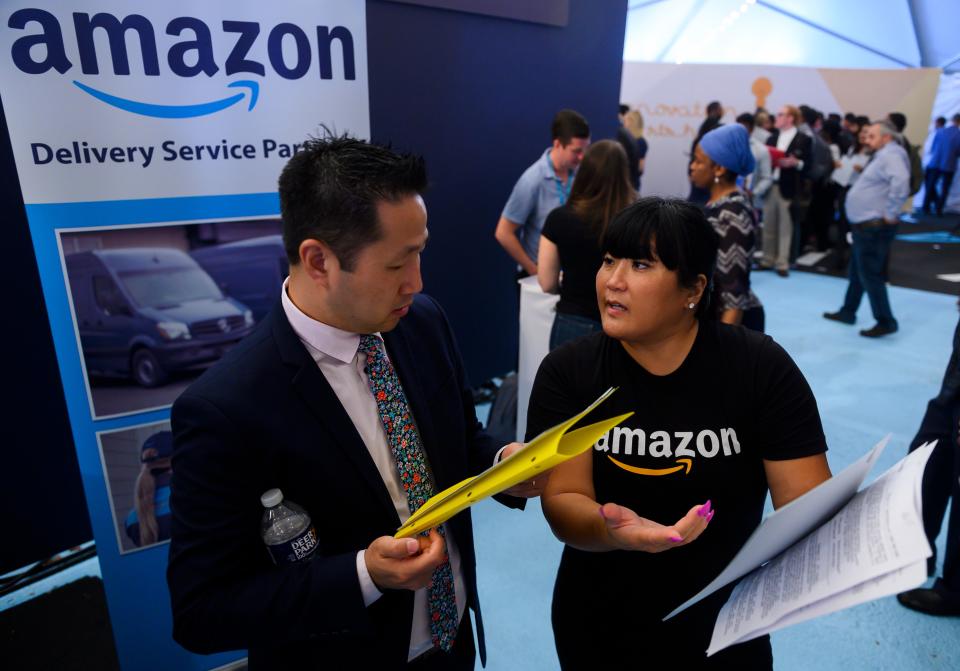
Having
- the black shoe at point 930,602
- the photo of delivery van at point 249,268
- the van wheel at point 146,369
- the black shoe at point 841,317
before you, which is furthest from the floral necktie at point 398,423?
the black shoe at point 841,317

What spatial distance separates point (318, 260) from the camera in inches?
42.2

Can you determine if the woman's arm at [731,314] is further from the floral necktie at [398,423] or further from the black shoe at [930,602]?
the floral necktie at [398,423]

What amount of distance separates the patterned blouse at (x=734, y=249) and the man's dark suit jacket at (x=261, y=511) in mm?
2122

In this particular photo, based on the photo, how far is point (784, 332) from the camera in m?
5.55

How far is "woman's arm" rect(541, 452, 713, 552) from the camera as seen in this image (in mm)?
1015

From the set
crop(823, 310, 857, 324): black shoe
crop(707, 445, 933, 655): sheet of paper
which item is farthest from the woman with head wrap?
crop(823, 310, 857, 324): black shoe

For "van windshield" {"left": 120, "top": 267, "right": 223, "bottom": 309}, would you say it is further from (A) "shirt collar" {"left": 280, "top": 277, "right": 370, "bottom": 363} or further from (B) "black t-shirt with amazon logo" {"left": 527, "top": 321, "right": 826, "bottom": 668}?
(B) "black t-shirt with amazon logo" {"left": 527, "top": 321, "right": 826, "bottom": 668}

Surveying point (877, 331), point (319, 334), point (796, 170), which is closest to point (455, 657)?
point (319, 334)

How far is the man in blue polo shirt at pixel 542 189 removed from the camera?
341 cm

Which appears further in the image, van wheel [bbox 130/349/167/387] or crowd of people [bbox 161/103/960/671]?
van wheel [bbox 130/349/167/387]

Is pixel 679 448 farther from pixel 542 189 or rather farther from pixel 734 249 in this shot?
pixel 542 189

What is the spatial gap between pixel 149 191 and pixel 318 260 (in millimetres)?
946

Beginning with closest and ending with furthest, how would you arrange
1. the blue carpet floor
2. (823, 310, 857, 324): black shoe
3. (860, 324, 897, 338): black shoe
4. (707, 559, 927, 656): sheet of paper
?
(707, 559, 927, 656): sheet of paper < the blue carpet floor < (860, 324, 897, 338): black shoe < (823, 310, 857, 324): black shoe

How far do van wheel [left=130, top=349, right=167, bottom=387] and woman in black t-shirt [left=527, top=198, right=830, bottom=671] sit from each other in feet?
3.95
